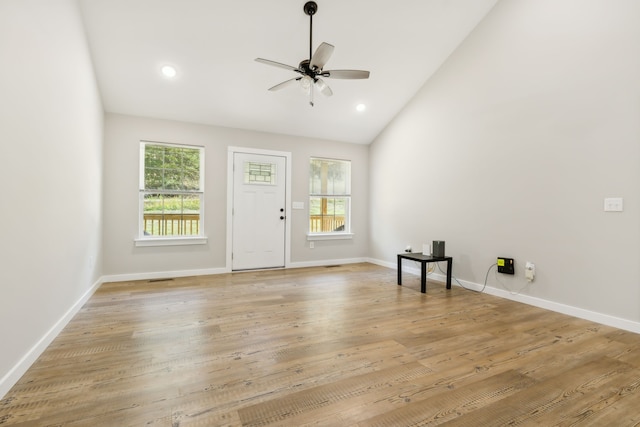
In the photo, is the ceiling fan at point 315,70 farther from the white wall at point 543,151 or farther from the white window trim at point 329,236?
the white window trim at point 329,236

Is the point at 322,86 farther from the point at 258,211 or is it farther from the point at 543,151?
the point at 258,211

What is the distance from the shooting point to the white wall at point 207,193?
14.1 feet

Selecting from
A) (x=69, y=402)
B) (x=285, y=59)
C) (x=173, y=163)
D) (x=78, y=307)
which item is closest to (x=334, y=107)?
(x=285, y=59)

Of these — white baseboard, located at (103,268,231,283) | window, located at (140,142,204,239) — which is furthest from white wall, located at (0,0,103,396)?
window, located at (140,142,204,239)

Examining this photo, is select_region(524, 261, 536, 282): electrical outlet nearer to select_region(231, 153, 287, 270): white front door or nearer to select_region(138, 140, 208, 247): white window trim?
select_region(231, 153, 287, 270): white front door

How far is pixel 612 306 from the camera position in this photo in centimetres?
274

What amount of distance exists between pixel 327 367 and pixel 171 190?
3.82 metres

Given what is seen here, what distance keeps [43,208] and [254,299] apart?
2.08m

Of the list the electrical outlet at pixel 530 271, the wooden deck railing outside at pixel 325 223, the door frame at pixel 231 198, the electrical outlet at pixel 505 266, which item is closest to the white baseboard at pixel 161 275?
the door frame at pixel 231 198

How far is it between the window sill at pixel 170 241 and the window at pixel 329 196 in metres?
1.96

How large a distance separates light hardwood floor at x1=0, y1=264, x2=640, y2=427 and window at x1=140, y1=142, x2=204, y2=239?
154 cm

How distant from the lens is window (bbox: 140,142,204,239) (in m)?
4.57

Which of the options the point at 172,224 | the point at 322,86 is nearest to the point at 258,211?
the point at 172,224

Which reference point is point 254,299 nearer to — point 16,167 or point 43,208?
point 43,208
